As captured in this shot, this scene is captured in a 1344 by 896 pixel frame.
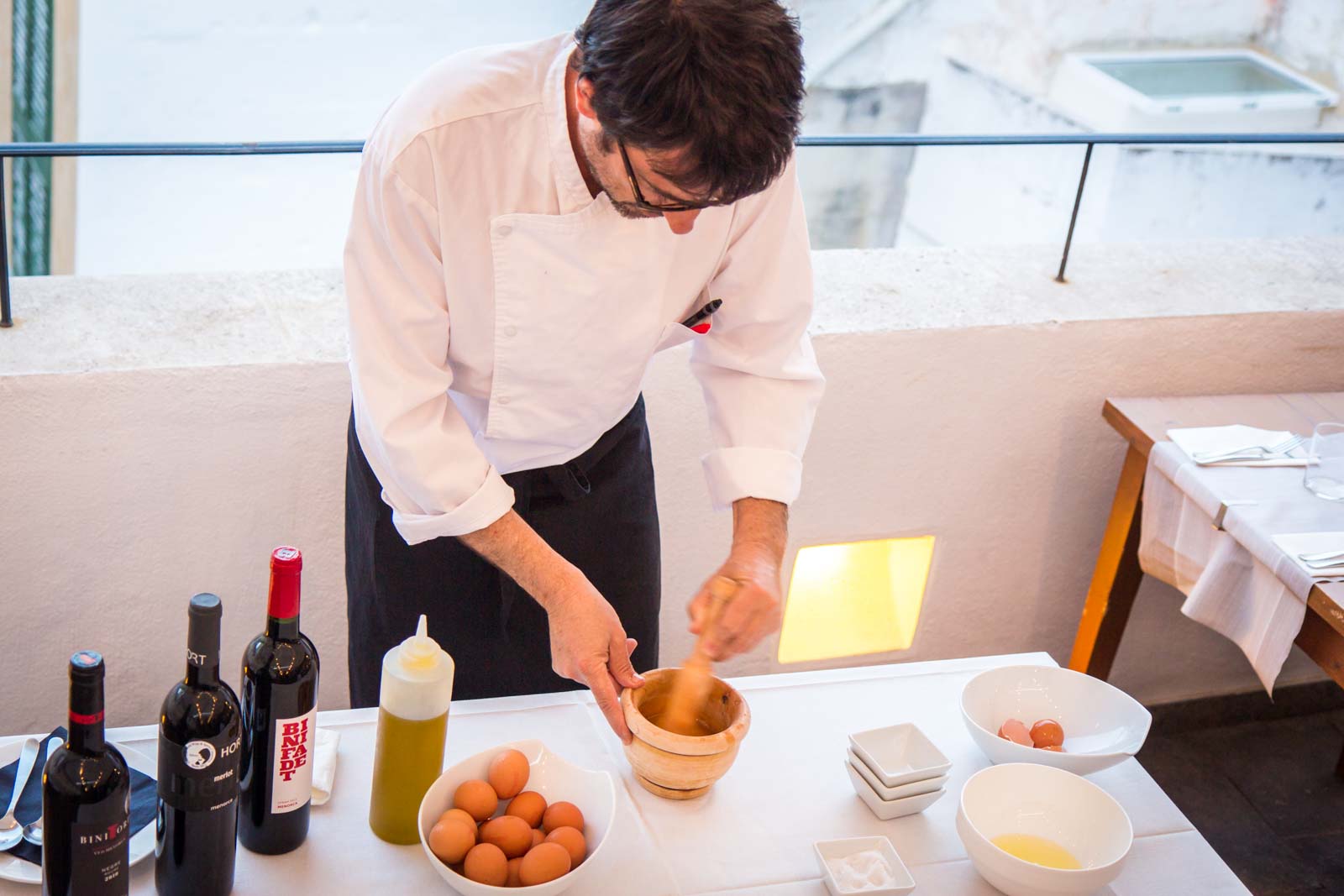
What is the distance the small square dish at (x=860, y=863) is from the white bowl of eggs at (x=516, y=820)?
8.6 inches

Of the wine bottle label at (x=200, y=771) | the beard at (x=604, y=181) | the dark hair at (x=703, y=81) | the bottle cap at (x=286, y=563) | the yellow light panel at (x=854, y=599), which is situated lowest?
the yellow light panel at (x=854, y=599)

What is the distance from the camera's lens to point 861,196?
36.3 ft

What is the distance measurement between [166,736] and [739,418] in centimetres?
76

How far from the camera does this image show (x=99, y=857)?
37.3 inches

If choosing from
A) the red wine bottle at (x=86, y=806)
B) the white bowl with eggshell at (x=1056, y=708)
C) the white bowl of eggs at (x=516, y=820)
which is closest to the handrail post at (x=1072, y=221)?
the white bowl with eggshell at (x=1056, y=708)

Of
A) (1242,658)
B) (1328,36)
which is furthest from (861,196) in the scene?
(1242,658)

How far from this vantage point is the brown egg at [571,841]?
43.3 inches

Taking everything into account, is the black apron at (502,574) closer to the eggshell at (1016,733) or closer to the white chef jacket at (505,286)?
the white chef jacket at (505,286)

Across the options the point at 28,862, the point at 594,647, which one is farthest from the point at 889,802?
the point at 28,862

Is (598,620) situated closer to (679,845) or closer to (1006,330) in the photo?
(679,845)

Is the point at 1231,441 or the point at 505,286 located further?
the point at 1231,441

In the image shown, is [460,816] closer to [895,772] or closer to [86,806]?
[86,806]

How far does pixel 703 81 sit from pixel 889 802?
2.47ft

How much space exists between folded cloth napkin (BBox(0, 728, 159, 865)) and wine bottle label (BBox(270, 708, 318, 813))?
0.37 ft
